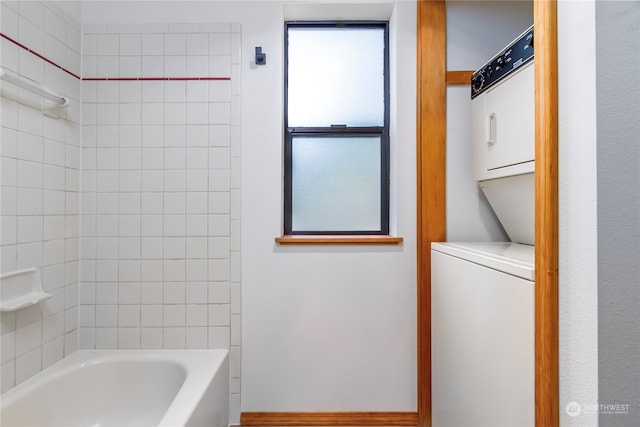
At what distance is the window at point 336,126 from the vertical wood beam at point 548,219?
1.15 metres

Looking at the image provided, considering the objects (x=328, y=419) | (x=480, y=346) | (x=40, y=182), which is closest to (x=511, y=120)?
(x=480, y=346)

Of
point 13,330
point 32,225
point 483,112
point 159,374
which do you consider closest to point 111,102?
point 32,225

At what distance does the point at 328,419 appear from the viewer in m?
1.80

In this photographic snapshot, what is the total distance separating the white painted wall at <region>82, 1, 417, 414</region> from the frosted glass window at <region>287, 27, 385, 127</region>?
0.18 meters

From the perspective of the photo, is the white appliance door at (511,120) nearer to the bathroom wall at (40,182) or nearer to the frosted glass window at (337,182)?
the frosted glass window at (337,182)

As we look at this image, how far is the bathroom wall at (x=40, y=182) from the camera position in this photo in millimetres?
1409

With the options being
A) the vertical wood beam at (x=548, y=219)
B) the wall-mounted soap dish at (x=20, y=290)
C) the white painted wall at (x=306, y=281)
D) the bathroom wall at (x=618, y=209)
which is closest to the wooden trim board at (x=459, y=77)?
the white painted wall at (x=306, y=281)

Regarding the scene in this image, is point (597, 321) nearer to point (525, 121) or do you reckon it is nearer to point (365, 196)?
point (525, 121)

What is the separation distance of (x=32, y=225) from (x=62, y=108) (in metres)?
0.58

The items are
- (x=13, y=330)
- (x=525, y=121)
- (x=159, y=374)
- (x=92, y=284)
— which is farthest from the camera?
(x=92, y=284)

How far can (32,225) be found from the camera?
4.99ft

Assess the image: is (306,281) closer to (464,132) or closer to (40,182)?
(464,132)

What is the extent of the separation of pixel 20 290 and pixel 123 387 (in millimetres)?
659

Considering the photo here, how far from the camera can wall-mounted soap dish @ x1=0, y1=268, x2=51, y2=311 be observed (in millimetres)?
1375
